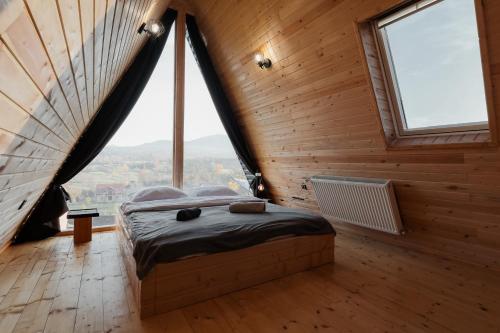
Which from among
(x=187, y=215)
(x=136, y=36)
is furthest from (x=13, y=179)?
(x=136, y=36)

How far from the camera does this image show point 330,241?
106 inches

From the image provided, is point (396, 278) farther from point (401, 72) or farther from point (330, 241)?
point (401, 72)

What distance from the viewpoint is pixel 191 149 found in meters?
4.63

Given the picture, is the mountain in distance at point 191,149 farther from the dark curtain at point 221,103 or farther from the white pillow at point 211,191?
the white pillow at point 211,191

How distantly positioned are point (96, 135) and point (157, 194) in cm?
110

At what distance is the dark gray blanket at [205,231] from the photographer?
1.87m

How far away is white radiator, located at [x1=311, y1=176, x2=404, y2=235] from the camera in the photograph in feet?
9.50

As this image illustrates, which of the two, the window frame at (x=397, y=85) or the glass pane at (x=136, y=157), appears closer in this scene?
the window frame at (x=397, y=85)

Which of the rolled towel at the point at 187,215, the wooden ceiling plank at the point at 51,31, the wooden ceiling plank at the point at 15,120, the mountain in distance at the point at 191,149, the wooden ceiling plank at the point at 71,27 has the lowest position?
the rolled towel at the point at 187,215

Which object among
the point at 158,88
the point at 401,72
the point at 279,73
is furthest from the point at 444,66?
the point at 158,88

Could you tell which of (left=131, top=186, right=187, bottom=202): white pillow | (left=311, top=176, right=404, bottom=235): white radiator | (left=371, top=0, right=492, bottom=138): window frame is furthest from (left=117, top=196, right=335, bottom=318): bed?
(left=371, top=0, right=492, bottom=138): window frame

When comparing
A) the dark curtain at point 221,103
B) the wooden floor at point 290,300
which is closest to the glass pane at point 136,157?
the dark curtain at point 221,103

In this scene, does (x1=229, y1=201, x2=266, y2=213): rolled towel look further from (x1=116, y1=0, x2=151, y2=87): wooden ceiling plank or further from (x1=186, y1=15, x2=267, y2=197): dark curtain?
(x1=186, y1=15, x2=267, y2=197): dark curtain

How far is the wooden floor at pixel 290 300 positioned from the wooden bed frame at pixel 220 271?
71 mm
